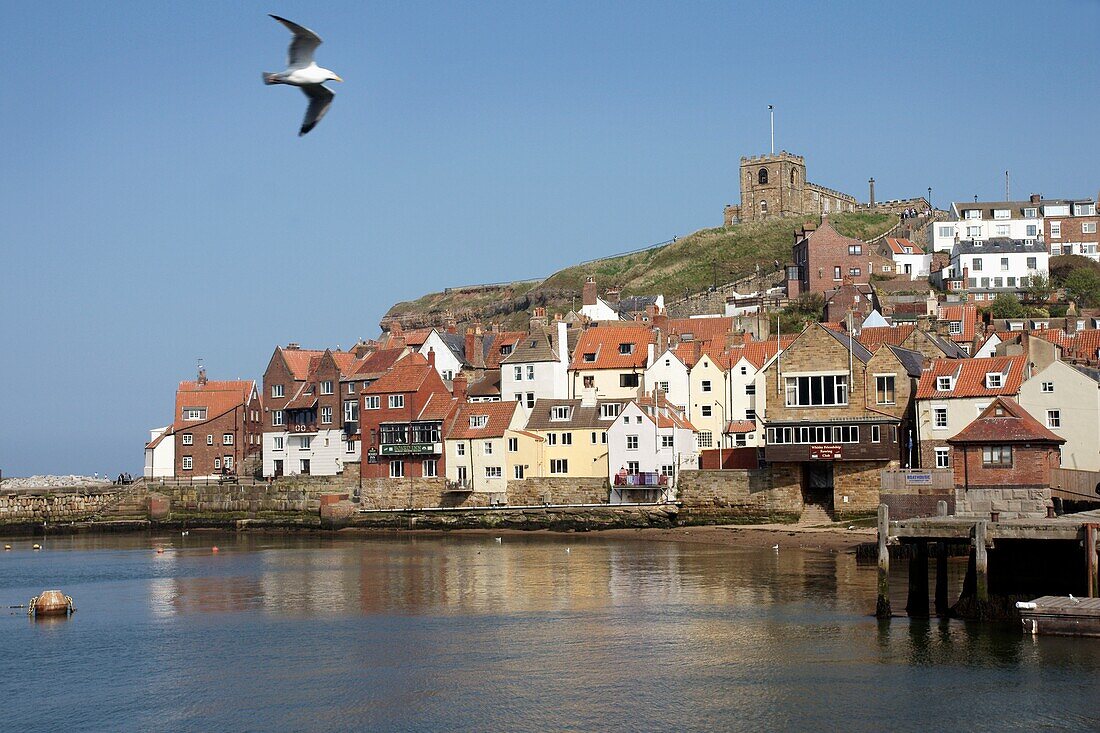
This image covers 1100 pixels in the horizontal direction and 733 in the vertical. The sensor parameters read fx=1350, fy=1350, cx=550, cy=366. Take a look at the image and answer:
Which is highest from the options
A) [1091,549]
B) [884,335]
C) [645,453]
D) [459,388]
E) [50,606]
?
[884,335]

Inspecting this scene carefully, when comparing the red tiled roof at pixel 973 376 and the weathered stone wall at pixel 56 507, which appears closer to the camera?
the red tiled roof at pixel 973 376

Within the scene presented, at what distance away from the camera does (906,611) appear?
135 ft

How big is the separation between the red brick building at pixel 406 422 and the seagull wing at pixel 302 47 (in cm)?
5960

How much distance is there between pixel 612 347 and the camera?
8269cm

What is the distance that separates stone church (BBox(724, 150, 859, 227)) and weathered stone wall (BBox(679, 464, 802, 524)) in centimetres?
7858

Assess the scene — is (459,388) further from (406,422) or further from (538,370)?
(538,370)

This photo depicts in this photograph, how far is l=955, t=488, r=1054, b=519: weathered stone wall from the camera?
55.6 metres

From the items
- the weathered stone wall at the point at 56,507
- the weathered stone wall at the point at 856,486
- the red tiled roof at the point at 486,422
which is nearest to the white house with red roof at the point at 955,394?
the weathered stone wall at the point at 856,486

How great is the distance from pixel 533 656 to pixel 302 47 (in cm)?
2085

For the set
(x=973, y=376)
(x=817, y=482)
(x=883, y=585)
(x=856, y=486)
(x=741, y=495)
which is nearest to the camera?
(x=883, y=585)

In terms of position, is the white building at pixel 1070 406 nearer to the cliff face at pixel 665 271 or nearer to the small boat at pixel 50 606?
the small boat at pixel 50 606

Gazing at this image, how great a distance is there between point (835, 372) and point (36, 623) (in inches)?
1554

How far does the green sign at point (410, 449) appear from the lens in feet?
265

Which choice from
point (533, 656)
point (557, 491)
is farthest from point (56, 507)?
point (533, 656)
